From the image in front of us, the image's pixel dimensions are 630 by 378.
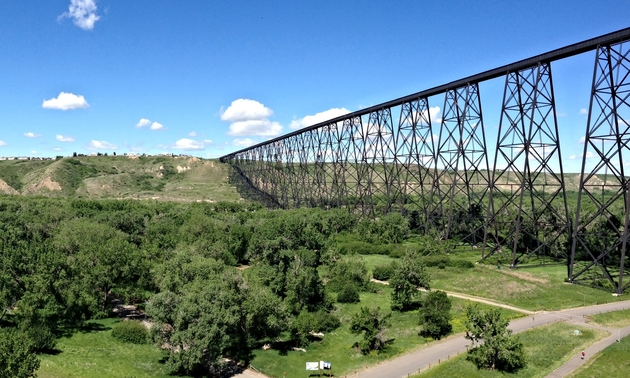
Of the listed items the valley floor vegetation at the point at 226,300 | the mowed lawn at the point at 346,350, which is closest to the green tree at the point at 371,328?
the valley floor vegetation at the point at 226,300

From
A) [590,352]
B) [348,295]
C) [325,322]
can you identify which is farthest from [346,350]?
[590,352]

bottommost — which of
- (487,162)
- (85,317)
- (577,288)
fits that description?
(85,317)

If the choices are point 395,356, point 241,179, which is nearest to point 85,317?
point 395,356

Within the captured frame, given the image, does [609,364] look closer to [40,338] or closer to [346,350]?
[346,350]

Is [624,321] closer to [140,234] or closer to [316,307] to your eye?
[316,307]

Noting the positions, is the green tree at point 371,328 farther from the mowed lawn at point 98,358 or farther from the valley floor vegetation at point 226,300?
the mowed lawn at point 98,358

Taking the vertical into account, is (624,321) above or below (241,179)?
below
